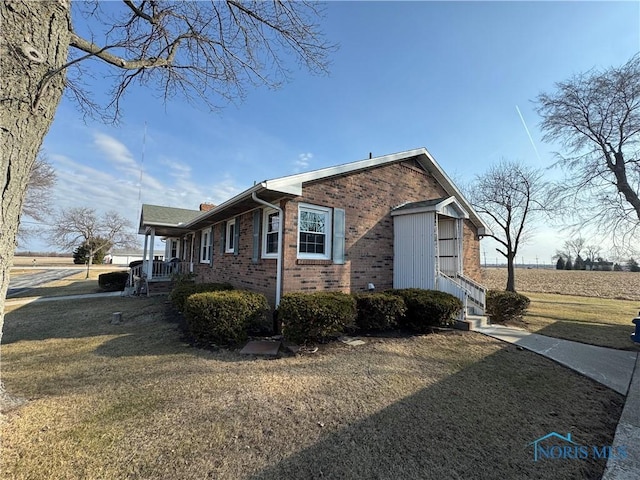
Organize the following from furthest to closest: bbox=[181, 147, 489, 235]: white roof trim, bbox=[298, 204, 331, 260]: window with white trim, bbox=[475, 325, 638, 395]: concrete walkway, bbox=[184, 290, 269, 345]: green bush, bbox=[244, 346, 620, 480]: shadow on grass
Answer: bbox=[298, 204, 331, 260]: window with white trim < bbox=[181, 147, 489, 235]: white roof trim < bbox=[184, 290, 269, 345]: green bush < bbox=[475, 325, 638, 395]: concrete walkway < bbox=[244, 346, 620, 480]: shadow on grass

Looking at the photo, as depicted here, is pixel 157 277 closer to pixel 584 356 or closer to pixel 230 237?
pixel 230 237

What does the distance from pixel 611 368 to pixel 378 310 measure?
4531 mm

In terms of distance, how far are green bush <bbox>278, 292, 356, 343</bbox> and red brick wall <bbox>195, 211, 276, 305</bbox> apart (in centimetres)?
153

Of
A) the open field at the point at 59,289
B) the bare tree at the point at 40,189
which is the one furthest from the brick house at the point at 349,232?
the bare tree at the point at 40,189

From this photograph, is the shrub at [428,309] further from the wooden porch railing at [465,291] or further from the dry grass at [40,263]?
the dry grass at [40,263]

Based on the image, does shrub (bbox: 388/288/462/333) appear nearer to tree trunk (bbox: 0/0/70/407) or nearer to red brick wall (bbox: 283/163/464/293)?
red brick wall (bbox: 283/163/464/293)

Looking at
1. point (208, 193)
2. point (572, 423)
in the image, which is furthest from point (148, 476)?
point (208, 193)

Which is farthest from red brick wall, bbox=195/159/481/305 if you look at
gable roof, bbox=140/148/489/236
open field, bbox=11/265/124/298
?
open field, bbox=11/265/124/298

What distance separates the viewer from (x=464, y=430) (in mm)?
3262

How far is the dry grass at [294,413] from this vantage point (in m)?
2.64

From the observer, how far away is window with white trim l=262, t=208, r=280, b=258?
8.00 metres

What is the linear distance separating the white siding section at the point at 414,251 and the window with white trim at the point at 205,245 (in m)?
8.56

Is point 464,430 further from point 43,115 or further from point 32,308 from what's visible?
point 32,308

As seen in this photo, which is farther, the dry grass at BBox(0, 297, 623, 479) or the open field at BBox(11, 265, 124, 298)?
the open field at BBox(11, 265, 124, 298)
